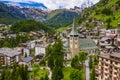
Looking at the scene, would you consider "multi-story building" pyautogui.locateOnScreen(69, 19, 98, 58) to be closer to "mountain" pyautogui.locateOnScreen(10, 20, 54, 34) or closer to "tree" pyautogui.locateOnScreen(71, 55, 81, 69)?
"tree" pyautogui.locateOnScreen(71, 55, 81, 69)

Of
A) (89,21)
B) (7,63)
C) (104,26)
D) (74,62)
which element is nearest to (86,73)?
(74,62)

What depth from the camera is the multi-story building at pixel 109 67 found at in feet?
Result: 213

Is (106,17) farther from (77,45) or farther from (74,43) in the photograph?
(74,43)

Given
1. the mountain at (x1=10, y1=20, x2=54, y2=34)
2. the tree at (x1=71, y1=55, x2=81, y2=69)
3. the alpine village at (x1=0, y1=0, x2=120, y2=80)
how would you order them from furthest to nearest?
the mountain at (x1=10, y1=20, x2=54, y2=34), the tree at (x1=71, y1=55, x2=81, y2=69), the alpine village at (x1=0, y1=0, x2=120, y2=80)

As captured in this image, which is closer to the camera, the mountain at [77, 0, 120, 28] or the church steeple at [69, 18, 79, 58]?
the church steeple at [69, 18, 79, 58]

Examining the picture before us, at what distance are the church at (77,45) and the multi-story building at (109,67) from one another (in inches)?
1238

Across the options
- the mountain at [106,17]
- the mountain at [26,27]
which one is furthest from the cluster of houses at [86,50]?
the mountain at [26,27]

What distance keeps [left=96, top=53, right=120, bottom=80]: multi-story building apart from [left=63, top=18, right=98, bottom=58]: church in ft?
103

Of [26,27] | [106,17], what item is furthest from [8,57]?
[26,27]

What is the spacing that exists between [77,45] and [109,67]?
36.7 m

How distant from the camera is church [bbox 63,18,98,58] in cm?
10188

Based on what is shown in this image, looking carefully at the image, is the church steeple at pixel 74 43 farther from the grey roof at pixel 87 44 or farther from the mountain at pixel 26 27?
the mountain at pixel 26 27

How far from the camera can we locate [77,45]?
103250 mm

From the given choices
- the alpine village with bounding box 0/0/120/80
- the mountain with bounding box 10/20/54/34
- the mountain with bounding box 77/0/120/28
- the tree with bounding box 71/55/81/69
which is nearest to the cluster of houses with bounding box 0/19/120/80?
the alpine village with bounding box 0/0/120/80
